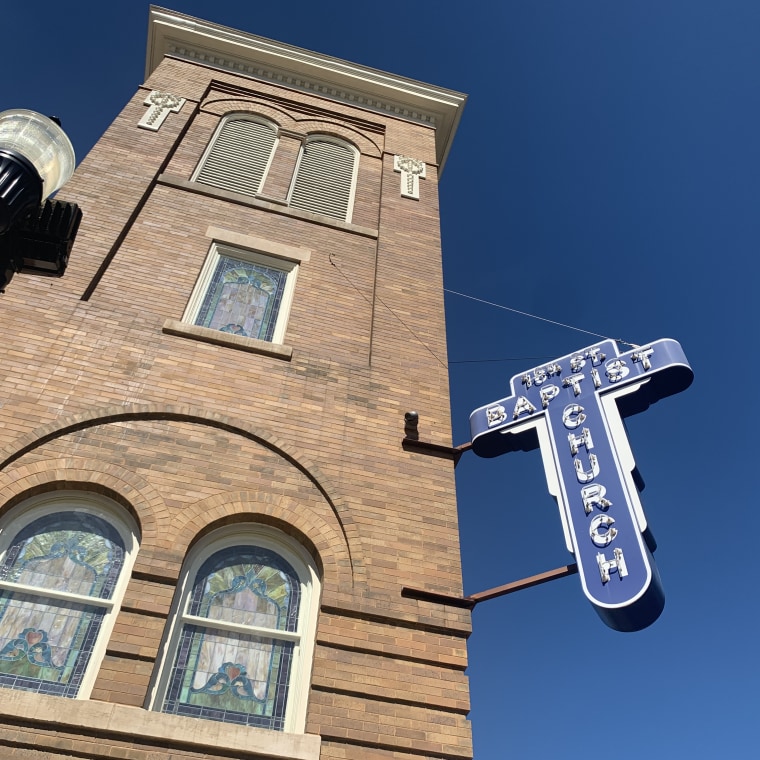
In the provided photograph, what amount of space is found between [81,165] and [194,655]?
315 inches

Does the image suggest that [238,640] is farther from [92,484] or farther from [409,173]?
[409,173]

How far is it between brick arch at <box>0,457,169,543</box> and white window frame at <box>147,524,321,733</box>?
49 cm

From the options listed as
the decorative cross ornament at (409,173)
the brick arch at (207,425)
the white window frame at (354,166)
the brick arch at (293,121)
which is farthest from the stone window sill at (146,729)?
the brick arch at (293,121)

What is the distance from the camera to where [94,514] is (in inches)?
247

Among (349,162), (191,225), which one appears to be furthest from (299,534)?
(349,162)

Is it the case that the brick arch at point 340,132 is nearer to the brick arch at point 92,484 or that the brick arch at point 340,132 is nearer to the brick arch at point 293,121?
the brick arch at point 293,121

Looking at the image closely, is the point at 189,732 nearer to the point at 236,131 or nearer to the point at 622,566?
the point at 622,566

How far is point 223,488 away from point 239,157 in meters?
8.25

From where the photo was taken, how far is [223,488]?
6.57m

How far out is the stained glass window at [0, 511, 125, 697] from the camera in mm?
5160

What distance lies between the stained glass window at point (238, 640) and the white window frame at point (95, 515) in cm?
58

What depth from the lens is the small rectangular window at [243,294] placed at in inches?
349

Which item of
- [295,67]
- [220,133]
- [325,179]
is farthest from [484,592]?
[295,67]

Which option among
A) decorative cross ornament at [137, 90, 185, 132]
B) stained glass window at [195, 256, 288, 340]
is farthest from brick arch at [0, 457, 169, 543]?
decorative cross ornament at [137, 90, 185, 132]
